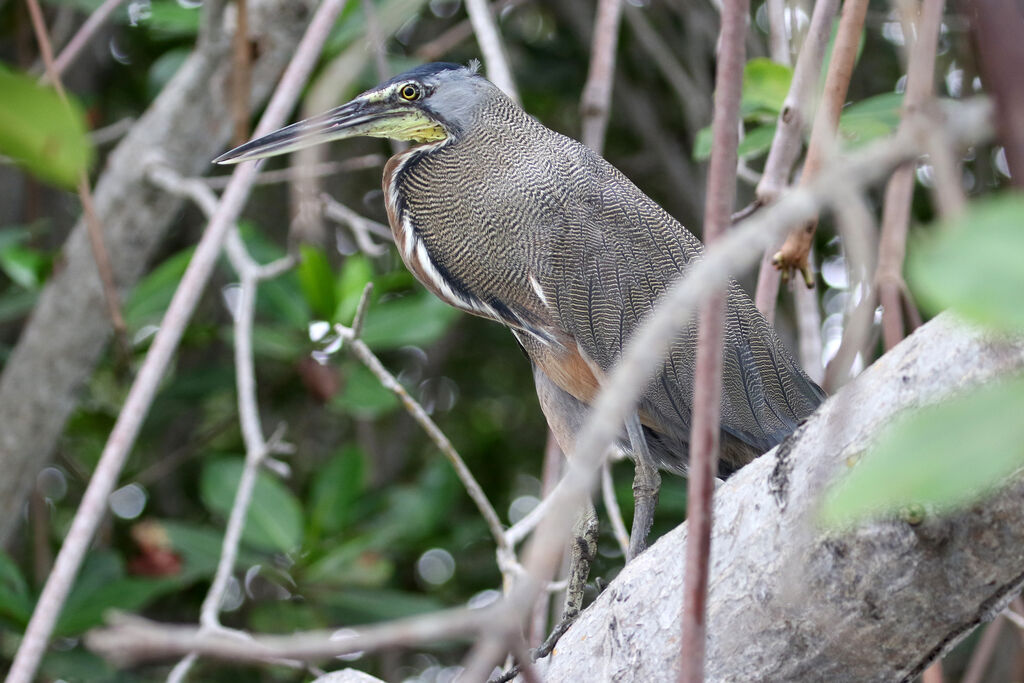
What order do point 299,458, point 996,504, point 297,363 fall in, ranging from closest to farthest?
point 996,504
point 297,363
point 299,458

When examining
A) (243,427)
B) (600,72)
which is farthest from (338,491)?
(600,72)

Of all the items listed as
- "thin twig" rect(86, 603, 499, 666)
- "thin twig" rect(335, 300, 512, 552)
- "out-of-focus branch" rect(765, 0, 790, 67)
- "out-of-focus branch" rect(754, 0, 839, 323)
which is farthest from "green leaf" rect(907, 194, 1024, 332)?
"out-of-focus branch" rect(765, 0, 790, 67)

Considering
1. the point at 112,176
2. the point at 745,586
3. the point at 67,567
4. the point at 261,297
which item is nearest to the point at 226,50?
the point at 112,176

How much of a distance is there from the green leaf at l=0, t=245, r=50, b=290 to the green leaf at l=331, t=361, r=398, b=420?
75 centimetres

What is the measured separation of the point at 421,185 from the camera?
169cm

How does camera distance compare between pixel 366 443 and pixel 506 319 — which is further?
pixel 366 443

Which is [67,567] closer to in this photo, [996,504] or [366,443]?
[996,504]

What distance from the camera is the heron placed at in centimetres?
157

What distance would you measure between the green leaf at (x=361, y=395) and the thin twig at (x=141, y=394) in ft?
3.20

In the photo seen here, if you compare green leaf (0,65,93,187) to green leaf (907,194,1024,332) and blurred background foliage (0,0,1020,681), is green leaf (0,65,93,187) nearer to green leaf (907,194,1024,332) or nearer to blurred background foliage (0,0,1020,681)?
green leaf (907,194,1024,332)

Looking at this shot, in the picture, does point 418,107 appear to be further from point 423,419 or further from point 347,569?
point 347,569

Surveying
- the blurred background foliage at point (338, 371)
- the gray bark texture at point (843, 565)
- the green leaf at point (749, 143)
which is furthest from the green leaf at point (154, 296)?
the gray bark texture at point (843, 565)

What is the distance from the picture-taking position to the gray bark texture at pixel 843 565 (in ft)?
2.57

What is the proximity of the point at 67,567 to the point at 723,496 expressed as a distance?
845 mm
